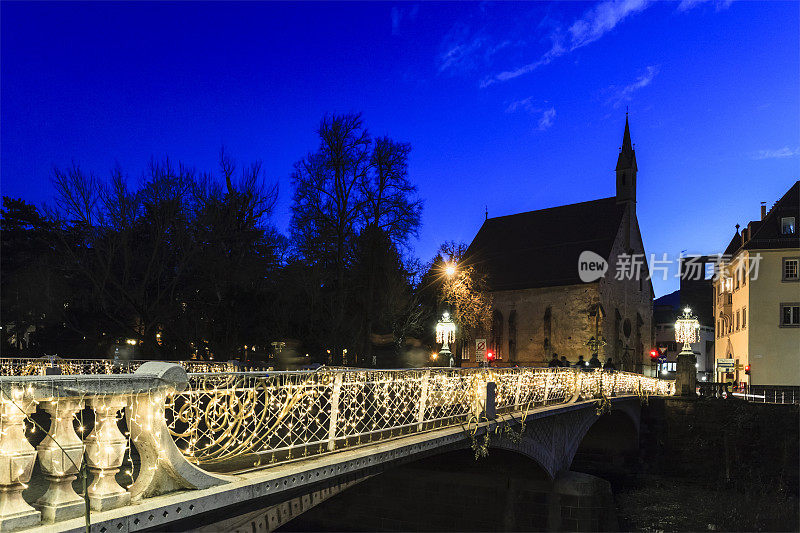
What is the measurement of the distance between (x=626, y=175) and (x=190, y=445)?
58243mm

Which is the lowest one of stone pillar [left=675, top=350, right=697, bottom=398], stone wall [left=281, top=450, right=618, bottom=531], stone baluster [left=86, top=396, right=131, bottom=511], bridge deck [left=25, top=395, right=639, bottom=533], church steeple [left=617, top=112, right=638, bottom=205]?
stone wall [left=281, top=450, right=618, bottom=531]

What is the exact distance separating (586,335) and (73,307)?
35.9m

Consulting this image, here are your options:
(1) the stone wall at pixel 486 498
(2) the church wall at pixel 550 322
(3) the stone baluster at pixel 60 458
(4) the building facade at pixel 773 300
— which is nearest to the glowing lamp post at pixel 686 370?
(4) the building facade at pixel 773 300

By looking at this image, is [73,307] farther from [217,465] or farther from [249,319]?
[217,465]

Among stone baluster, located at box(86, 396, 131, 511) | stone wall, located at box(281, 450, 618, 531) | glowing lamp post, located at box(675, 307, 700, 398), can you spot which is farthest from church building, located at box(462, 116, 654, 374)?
stone baluster, located at box(86, 396, 131, 511)

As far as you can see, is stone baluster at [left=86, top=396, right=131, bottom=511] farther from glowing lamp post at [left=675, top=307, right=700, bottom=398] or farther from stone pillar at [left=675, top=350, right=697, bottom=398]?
stone pillar at [left=675, top=350, right=697, bottom=398]

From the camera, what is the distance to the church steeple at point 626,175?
193 ft

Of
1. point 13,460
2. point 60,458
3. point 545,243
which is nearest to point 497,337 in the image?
point 545,243

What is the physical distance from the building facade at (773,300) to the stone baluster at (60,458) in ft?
143

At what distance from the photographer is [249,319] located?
30203 mm

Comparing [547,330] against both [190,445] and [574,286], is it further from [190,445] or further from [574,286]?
[190,445]

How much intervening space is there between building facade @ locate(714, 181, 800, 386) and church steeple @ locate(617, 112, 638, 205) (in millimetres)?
15407

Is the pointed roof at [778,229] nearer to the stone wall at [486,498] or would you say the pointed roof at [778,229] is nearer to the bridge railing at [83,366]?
the stone wall at [486,498]

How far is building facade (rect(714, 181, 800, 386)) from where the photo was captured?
Answer: 134 feet
